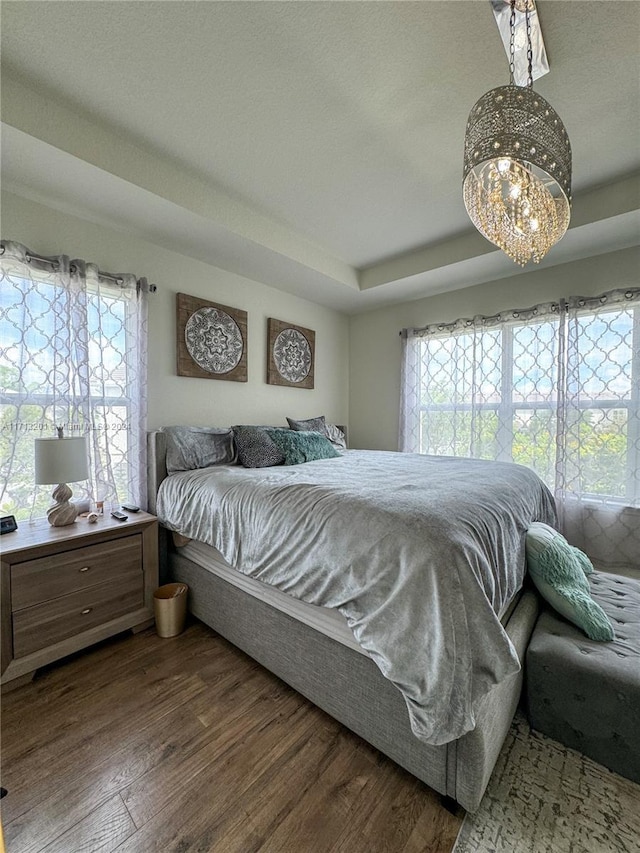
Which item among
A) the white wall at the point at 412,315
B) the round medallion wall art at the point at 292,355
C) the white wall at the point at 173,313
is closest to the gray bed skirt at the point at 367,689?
Answer: the white wall at the point at 173,313

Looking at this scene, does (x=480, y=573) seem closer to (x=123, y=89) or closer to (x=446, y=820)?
(x=446, y=820)

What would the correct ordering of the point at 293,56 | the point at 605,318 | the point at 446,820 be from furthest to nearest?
the point at 605,318 < the point at 293,56 < the point at 446,820

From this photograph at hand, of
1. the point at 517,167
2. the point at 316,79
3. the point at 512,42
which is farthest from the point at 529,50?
the point at 316,79

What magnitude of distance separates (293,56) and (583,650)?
2655 mm

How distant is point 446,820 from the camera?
103 cm

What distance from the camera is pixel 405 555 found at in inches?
41.7

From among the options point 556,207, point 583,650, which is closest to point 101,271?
point 556,207

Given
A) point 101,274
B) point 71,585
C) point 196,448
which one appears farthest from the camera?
point 196,448

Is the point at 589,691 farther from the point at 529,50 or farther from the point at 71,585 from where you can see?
the point at 529,50

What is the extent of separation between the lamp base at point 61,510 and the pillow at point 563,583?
7.64ft

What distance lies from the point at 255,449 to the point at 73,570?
3.88 feet

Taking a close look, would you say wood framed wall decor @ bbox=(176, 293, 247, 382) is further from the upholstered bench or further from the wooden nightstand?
the upholstered bench

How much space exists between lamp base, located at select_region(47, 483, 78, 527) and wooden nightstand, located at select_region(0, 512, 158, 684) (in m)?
0.04

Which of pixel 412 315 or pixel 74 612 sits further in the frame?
pixel 412 315
